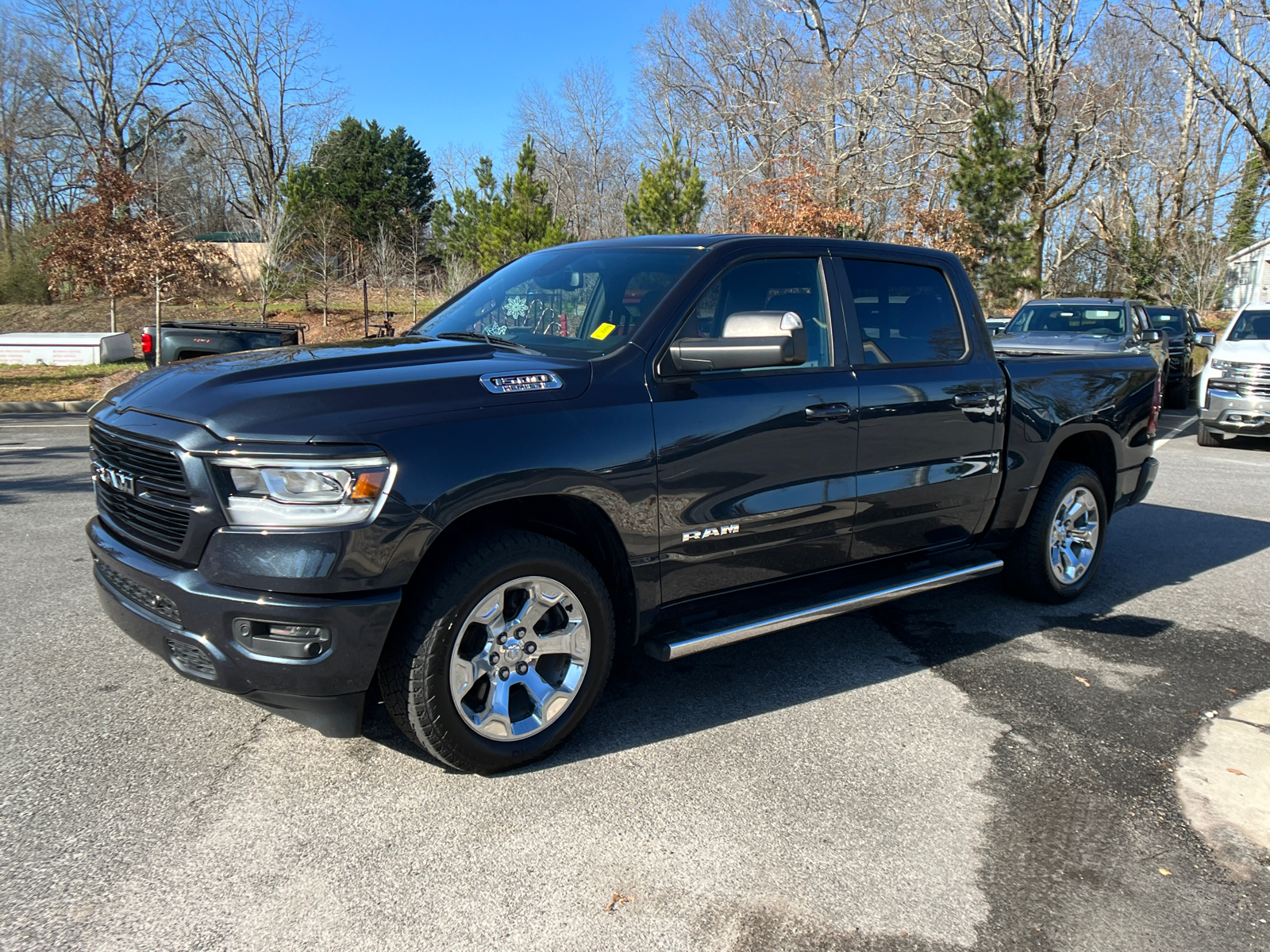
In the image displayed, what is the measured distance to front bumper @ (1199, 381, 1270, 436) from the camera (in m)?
12.1

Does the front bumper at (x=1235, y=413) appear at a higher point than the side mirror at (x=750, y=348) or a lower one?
lower

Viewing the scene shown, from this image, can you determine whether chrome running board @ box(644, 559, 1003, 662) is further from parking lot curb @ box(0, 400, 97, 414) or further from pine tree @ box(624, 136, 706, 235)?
pine tree @ box(624, 136, 706, 235)

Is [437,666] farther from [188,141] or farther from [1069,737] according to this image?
[188,141]

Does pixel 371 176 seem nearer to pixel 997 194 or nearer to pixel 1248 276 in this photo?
pixel 997 194

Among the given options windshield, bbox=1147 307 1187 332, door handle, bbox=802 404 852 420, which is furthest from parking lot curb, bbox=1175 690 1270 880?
windshield, bbox=1147 307 1187 332

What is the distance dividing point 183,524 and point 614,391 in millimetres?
1530

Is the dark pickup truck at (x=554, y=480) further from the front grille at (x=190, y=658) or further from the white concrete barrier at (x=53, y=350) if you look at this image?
the white concrete barrier at (x=53, y=350)

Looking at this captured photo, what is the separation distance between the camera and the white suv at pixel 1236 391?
39.6 ft

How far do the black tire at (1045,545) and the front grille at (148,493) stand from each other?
4304mm

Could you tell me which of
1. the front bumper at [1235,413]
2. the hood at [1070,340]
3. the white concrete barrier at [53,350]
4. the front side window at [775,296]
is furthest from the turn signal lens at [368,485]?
the white concrete barrier at [53,350]

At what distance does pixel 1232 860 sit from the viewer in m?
3.00

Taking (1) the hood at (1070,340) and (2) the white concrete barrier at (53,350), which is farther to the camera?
(2) the white concrete barrier at (53,350)

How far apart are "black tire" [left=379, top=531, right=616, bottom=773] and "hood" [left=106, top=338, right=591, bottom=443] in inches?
20.4

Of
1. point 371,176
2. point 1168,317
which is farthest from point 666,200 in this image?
point 371,176
